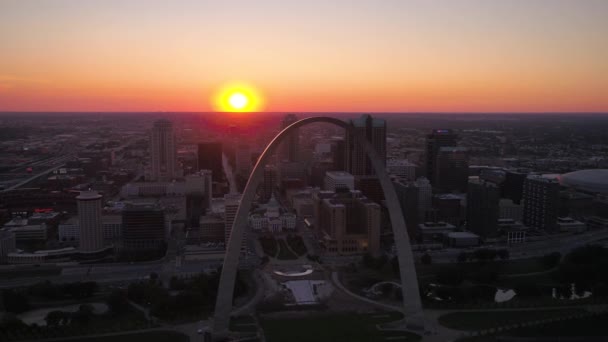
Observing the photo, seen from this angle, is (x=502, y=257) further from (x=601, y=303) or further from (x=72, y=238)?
(x=72, y=238)

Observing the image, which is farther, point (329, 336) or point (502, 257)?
point (502, 257)

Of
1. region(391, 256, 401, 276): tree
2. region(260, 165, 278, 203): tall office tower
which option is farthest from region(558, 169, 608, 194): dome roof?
region(391, 256, 401, 276): tree

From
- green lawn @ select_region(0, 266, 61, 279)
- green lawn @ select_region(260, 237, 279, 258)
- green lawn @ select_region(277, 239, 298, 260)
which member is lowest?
green lawn @ select_region(0, 266, 61, 279)

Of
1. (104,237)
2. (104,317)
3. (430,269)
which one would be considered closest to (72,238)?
Result: (104,237)


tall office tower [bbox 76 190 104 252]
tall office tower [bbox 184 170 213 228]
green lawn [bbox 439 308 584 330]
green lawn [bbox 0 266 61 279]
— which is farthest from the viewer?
tall office tower [bbox 184 170 213 228]

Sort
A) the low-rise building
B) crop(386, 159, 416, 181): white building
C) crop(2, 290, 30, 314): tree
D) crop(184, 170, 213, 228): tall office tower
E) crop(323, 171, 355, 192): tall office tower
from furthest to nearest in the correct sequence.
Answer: crop(386, 159, 416, 181): white building < crop(323, 171, 355, 192): tall office tower < crop(184, 170, 213, 228): tall office tower < the low-rise building < crop(2, 290, 30, 314): tree

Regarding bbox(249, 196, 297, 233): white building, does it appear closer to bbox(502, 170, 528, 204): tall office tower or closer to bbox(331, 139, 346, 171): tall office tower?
bbox(331, 139, 346, 171): tall office tower

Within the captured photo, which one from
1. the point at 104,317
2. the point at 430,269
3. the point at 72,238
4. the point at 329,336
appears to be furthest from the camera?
the point at 72,238
